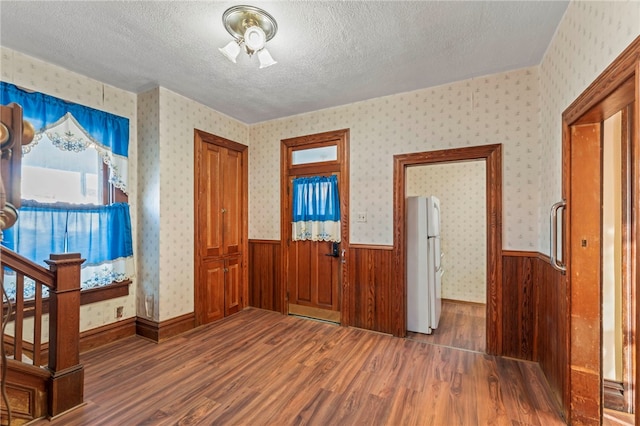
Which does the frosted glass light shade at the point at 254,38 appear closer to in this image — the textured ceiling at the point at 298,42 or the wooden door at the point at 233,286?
the textured ceiling at the point at 298,42

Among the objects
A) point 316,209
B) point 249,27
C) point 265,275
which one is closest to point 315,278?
point 265,275

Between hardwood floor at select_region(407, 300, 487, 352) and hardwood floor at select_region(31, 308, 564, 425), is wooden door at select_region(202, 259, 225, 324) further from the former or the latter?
hardwood floor at select_region(407, 300, 487, 352)

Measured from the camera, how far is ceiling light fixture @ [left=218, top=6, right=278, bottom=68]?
2031mm

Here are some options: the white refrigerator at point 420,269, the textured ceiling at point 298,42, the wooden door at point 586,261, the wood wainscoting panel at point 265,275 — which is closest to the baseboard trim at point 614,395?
the wooden door at point 586,261

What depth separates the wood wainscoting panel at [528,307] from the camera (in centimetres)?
245

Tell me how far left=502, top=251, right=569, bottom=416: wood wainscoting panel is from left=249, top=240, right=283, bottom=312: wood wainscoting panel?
2702 mm

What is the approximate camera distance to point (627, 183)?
74.7 inches

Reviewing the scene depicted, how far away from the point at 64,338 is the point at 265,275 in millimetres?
2438

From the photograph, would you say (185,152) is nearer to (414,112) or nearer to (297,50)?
(297,50)

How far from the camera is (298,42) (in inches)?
94.2

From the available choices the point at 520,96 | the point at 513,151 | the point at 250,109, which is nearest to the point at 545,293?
the point at 513,151

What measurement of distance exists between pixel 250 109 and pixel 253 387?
3142 mm

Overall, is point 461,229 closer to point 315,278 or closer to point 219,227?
point 315,278

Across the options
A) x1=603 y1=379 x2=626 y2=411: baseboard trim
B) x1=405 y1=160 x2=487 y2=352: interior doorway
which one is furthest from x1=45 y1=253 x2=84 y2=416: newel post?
x1=405 y1=160 x2=487 y2=352: interior doorway
